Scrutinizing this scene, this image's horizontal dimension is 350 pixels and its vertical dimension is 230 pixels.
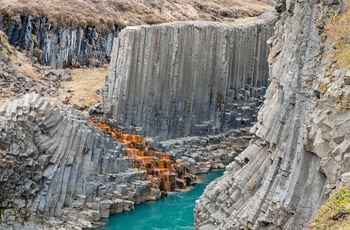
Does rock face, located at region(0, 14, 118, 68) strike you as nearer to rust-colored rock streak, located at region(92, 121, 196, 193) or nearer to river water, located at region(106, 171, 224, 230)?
rust-colored rock streak, located at region(92, 121, 196, 193)

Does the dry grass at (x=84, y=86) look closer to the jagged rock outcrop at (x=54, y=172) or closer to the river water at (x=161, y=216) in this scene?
the jagged rock outcrop at (x=54, y=172)

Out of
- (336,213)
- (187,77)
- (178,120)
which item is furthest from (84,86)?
A: (336,213)

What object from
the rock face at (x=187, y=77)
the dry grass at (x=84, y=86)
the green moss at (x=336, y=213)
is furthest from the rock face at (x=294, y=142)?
the dry grass at (x=84, y=86)

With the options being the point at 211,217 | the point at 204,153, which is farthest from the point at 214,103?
the point at 211,217

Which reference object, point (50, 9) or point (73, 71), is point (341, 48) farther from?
point (50, 9)

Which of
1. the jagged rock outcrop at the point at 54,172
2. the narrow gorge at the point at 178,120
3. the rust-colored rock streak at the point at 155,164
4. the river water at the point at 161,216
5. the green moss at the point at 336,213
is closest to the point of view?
the green moss at the point at 336,213

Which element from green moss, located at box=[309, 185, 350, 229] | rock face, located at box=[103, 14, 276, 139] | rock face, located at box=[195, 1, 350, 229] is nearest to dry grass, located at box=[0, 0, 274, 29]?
rock face, located at box=[103, 14, 276, 139]

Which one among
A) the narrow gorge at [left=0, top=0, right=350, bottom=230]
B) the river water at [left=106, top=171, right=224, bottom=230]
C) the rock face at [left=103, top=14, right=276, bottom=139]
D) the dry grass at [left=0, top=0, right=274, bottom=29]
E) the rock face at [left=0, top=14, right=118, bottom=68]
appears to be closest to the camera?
the narrow gorge at [left=0, top=0, right=350, bottom=230]

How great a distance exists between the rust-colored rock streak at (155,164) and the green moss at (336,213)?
65.3ft

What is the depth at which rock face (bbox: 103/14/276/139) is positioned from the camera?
1261 inches

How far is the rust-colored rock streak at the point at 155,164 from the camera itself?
27562 millimetres

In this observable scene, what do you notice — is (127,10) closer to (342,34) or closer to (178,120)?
(178,120)

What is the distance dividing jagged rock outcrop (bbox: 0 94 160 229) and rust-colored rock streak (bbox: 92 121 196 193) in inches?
75.3

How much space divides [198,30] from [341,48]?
23100 mm
